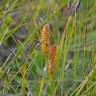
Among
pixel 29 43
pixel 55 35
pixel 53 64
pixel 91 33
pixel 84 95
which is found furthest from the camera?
pixel 91 33

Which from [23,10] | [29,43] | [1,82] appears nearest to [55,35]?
[29,43]

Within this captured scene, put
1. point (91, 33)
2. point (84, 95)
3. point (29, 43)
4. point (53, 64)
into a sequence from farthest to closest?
point (91, 33) → point (29, 43) → point (84, 95) → point (53, 64)

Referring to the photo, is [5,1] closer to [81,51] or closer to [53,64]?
[81,51]

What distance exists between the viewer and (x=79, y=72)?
138cm

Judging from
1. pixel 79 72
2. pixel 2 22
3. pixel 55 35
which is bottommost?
pixel 79 72

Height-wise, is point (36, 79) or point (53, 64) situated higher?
point (53, 64)

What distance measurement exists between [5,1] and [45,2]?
23 centimetres

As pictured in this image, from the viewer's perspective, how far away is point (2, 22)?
4.50ft

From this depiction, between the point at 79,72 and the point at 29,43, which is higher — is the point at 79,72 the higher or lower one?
the lower one

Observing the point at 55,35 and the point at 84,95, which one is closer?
the point at 84,95

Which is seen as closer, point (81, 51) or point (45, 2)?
point (81, 51)

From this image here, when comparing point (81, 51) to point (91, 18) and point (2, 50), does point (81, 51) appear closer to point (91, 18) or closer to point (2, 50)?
point (91, 18)

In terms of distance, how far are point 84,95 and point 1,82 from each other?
33 centimetres

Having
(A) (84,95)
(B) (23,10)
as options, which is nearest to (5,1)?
(B) (23,10)
